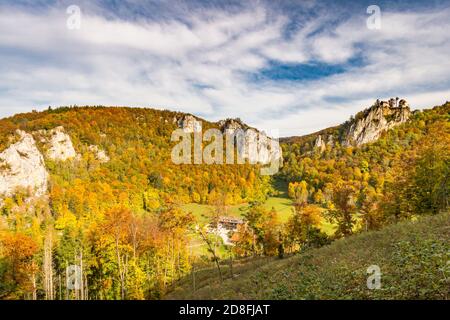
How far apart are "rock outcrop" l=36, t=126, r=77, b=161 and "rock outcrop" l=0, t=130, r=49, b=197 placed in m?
16.7

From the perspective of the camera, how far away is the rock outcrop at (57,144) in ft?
587

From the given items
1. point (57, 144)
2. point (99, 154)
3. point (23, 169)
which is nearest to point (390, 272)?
point (23, 169)

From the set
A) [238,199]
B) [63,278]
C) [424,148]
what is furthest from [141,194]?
[424,148]

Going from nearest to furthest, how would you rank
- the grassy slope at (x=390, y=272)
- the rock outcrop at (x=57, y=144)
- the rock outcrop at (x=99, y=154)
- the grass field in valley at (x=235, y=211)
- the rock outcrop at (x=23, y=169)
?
the grassy slope at (x=390, y=272), the grass field in valley at (x=235, y=211), the rock outcrop at (x=23, y=169), the rock outcrop at (x=57, y=144), the rock outcrop at (x=99, y=154)

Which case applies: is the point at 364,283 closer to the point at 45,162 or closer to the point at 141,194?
the point at 141,194

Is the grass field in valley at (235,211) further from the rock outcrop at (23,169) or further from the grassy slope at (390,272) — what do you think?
the rock outcrop at (23,169)

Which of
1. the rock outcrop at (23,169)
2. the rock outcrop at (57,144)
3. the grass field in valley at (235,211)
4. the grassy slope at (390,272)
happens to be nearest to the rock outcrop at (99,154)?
A: the rock outcrop at (57,144)

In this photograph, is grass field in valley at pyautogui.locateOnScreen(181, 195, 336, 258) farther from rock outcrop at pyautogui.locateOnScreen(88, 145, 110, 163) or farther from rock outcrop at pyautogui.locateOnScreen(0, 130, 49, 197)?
rock outcrop at pyautogui.locateOnScreen(0, 130, 49, 197)

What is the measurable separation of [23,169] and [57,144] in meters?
35.4

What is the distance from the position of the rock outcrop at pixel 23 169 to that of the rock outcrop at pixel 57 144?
16748 mm

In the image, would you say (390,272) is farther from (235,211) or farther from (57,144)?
(57,144)

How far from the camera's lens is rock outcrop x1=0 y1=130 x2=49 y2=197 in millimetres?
144625
